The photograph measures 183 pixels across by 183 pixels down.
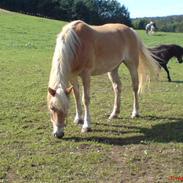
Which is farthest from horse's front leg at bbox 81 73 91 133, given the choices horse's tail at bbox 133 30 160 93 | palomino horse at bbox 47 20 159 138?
horse's tail at bbox 133 30 160 93

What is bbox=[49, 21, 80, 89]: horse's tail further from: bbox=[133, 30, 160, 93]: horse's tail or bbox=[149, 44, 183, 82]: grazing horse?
bbox=[149, 44, 183, 82]: grazing horse

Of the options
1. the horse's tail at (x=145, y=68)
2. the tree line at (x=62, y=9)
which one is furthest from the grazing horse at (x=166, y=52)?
the tree line at (x=62, y=9)

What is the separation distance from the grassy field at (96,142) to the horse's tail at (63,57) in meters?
1.02

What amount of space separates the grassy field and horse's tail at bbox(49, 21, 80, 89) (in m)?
1.02

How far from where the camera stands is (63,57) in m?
7.96

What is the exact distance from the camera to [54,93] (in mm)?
7559

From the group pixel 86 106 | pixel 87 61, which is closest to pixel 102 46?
pixel 87 61

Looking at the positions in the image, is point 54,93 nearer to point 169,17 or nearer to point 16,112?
point 16,112

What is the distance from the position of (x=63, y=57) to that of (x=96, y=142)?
159 centimetres

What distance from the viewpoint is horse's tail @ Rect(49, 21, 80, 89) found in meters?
7.83

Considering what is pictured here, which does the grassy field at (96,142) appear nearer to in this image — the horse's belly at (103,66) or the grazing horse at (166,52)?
the horse's belly at (103,66)

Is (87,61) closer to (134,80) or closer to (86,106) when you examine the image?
(86,106)

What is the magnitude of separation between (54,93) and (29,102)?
3.51 m

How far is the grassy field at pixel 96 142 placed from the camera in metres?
6.23
